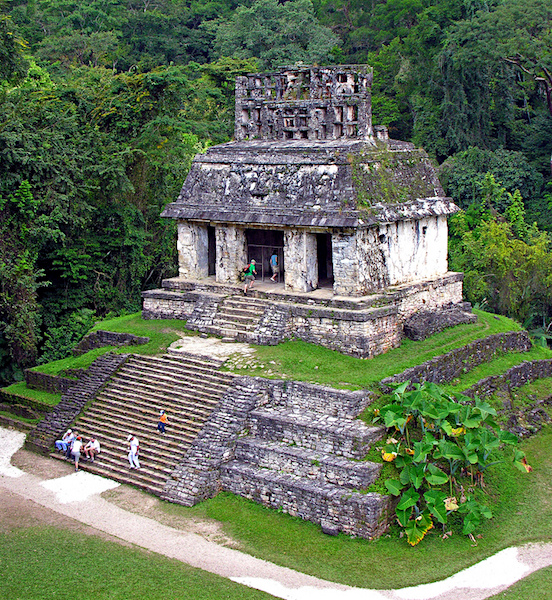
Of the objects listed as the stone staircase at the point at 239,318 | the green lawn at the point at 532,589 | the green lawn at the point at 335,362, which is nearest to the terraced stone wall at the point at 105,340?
the stone staircase at the point at 239,318

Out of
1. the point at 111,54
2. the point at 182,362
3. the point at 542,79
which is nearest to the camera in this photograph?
the point at 182,362

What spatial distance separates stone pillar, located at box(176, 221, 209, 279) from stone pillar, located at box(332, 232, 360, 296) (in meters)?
3.90

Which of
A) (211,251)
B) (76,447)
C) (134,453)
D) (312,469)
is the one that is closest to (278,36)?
(211,251)

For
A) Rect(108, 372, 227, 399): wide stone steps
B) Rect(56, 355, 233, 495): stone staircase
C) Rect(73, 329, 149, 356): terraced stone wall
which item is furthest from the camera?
Rect(73, 329, 149, 356): terraced stone wall

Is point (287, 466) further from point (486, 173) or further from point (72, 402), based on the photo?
point (486, 173)

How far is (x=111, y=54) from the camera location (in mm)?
43281

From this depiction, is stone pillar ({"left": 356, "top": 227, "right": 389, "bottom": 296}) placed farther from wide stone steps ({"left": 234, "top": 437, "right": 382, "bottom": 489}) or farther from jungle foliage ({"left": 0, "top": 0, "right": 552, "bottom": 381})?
jungle foliage ({"left": 0, "top": 0, "right": 552, "bottom": 381})

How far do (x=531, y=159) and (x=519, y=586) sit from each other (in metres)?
23.3

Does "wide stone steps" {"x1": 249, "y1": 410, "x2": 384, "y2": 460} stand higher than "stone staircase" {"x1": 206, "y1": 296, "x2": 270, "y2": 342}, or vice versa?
"stone staircase" {"x1": 206, "y1": 296, "x2": 270, "y2": 342}

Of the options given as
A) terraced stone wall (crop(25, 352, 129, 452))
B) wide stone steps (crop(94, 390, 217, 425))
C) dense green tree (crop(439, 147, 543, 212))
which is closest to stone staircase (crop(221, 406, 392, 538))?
wide stone steps (crop(94, 390, 217, 425))

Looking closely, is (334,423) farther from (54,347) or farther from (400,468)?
(54,347)

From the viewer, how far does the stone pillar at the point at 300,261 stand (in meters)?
19.0

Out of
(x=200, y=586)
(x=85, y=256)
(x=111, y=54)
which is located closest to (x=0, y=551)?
(x=200, y=586)

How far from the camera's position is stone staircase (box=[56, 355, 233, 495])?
1631 cm
